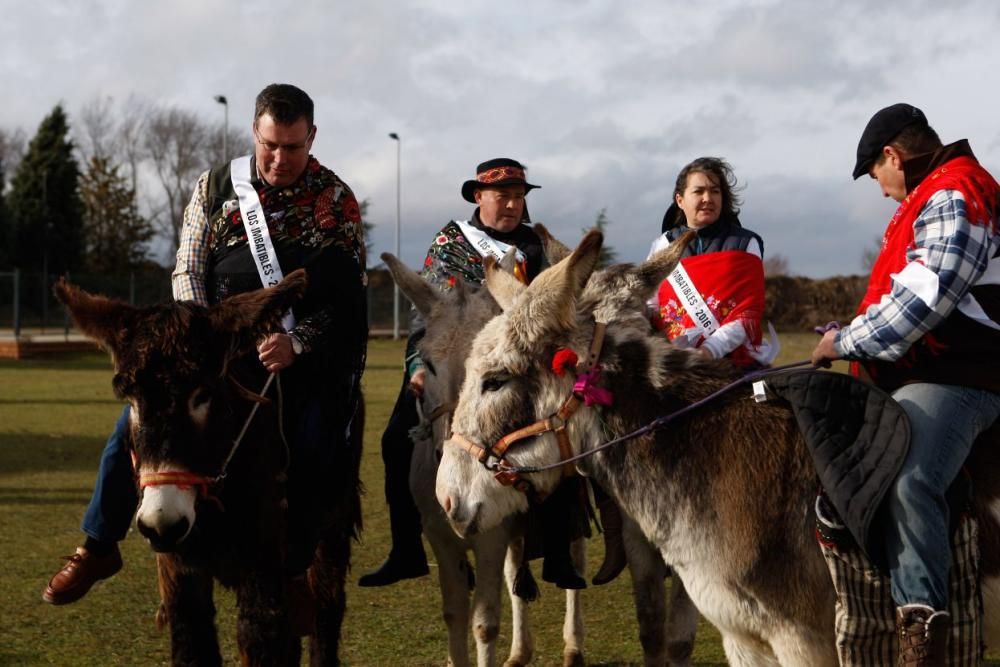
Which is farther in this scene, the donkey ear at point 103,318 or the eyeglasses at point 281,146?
the eyeglasses at point 281,146

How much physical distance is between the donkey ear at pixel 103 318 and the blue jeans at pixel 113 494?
28.2 inches

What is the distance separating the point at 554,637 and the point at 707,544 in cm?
360

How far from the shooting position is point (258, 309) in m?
4.52

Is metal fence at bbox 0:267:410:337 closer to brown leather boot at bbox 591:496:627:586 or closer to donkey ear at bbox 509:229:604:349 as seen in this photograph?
brown leather boot at bbox 591:496:627:586

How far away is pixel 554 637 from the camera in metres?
7.33

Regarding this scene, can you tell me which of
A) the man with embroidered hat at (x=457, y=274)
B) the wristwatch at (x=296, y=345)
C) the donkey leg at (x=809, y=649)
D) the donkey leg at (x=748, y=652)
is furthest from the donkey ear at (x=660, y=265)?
the donkey leg at (x=809, y=649)

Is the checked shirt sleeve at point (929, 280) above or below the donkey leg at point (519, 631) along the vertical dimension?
above

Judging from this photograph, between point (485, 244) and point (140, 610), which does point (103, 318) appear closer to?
point (485, 244)

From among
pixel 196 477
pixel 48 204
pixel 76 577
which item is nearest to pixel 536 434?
pixel 196 477

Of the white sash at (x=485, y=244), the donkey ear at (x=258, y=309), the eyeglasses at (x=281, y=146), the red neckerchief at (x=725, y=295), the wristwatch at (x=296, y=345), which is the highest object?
the eyeglasses at (x=281, y=146)

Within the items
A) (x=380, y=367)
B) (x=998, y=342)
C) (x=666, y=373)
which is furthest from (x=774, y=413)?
(x=380, y=367)

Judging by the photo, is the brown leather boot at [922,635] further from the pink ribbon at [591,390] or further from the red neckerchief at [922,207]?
the pink ribbon at [591,390]

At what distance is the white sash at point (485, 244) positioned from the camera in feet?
20.9

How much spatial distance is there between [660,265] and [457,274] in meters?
1.47
